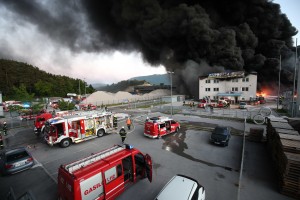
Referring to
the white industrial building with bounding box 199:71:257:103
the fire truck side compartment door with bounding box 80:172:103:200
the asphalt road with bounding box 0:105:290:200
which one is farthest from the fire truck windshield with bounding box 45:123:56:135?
the white industrial building with bounding box 199:71:257:103

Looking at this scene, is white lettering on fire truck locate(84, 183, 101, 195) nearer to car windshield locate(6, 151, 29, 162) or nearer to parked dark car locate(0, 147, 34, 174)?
parked dark car locate(0, 147, 34, 174)

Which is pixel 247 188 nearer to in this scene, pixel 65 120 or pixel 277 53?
pixel 65 120

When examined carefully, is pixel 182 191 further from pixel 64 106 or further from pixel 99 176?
pixel 64 106

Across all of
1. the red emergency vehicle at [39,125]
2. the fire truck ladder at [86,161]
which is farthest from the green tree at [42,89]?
the fire truck ladder at [86,161]

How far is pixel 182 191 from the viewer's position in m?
5.27

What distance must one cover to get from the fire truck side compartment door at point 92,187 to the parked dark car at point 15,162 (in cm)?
595

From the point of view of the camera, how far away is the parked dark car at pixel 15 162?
819cm

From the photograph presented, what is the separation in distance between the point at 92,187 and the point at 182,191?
3116 mm

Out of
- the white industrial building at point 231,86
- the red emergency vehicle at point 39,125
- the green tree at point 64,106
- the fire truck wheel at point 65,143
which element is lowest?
the fire truck wheel at point 65,143

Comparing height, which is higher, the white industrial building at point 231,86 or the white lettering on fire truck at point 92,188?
the white industrial building at point 231,86

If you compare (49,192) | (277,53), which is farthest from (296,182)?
(277,53)

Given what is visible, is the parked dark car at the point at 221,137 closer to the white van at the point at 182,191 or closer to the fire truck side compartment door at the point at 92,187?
the white van at the point at 182,191

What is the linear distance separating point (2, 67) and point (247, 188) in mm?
97683

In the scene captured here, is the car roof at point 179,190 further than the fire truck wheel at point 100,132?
No
